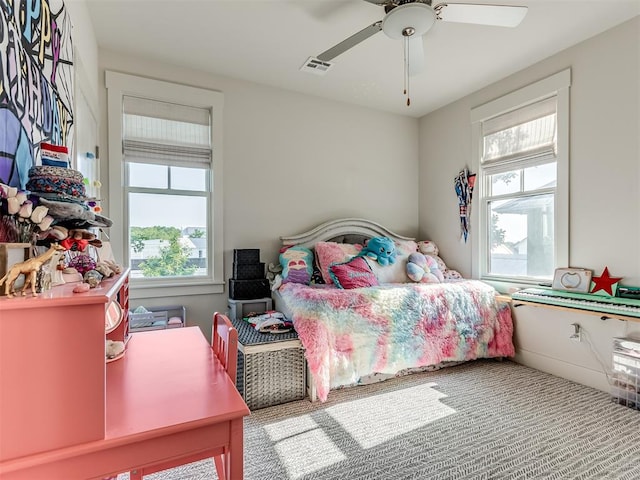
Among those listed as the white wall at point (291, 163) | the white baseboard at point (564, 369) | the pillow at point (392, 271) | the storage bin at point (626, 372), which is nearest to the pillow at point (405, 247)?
the pillow at point (392, 271)

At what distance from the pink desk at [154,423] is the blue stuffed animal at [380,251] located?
2347 millimetres

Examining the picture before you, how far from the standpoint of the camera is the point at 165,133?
3.01 m

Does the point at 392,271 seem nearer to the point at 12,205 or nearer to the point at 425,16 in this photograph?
the point at 425,16

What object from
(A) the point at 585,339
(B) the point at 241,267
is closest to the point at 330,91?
(B) the point at 241,267

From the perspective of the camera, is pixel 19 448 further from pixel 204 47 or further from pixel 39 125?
Result: pixel 204 47

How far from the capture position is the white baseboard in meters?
2.51

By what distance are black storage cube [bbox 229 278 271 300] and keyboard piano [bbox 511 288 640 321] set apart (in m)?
2.17

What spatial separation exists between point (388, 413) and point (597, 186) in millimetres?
2345

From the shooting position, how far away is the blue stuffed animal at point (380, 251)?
11.0ft

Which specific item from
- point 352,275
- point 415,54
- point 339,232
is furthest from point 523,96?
point 352,275

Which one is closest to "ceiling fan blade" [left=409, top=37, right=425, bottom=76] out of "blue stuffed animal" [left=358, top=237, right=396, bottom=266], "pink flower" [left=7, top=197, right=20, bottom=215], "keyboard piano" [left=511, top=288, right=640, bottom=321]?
"blue stuffed animal" [left=358, top=237, right=396, bottom=266]

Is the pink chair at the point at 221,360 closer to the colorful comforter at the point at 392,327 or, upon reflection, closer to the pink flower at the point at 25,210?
the pink flower at the point at 25,210

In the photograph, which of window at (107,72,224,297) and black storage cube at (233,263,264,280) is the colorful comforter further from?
window at (107,72,224,297)

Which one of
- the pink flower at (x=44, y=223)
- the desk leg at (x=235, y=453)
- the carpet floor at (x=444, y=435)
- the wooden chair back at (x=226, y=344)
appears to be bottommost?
the carpet floor at (x=444, y=435)
